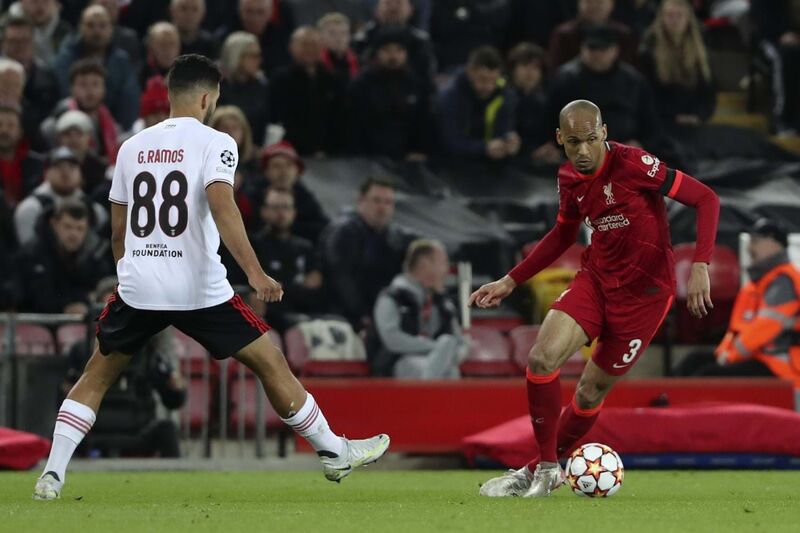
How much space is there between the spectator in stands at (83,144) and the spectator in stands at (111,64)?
888mm

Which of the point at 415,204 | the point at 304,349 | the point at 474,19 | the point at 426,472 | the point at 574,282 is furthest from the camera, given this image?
the point at 474,19

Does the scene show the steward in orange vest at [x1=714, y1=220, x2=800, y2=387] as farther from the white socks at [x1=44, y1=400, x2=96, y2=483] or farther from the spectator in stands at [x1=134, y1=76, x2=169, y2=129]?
the white socks at [x1=44, y1=400, x2=96, y2=483]

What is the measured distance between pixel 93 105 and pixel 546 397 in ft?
25.5

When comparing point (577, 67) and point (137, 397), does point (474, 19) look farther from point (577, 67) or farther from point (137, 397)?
point (137, 397)

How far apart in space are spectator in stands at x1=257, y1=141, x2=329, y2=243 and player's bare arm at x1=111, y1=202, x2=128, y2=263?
6.09 m

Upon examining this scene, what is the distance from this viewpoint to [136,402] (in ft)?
41.6

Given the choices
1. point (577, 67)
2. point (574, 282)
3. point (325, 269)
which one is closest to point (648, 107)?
point (577, 67)

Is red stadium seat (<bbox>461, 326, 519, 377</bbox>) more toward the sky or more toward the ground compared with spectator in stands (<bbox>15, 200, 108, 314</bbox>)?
more toward the ground

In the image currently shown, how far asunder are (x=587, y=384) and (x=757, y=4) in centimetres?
1004

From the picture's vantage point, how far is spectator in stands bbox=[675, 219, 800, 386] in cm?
1349

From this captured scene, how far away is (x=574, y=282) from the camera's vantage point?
8.84m

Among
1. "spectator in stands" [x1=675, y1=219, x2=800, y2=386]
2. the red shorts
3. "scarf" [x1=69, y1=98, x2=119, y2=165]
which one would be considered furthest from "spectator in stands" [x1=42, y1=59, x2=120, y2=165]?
the red shorts

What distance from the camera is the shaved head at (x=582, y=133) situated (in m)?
8.32

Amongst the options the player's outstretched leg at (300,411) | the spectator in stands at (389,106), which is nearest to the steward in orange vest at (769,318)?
the spectator in stands at (389,106)
